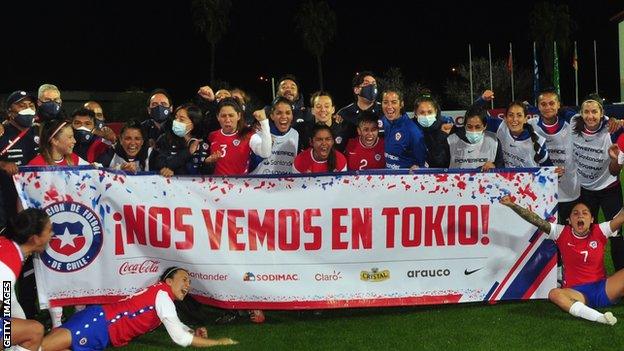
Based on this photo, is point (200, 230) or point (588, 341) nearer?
point (588, 341)

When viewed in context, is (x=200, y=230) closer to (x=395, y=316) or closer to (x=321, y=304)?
(x=321, y=304)

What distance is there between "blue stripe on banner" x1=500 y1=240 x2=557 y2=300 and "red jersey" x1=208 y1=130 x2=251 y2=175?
249cm

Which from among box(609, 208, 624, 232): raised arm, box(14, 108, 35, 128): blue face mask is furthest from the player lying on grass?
box(609, 208, 624, 232): raised arm

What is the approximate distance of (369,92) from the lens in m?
7.55

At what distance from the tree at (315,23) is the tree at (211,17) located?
239 inches

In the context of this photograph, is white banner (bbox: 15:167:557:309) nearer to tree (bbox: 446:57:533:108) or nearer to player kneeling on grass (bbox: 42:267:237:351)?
player kneeling on grass (bbox: 42:267:237:351)

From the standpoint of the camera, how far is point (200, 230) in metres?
Answer: 6.00

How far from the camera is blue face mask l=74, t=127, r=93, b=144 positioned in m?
7.29

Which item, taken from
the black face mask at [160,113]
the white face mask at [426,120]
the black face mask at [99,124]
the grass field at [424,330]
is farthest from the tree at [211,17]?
the grass field at [424,330]

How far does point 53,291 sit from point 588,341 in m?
4.01

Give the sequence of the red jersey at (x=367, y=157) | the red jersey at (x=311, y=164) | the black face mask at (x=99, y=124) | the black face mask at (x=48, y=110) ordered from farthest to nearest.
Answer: the black face mask at (x=99, y=124) < the black face mask at (x=48, y=110) < the red jersey at (x=367, y=157) < the red jersey at (x=311, y=164)

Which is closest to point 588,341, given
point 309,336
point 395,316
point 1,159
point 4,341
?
point 395,316

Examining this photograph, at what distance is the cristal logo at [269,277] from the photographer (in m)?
6.03

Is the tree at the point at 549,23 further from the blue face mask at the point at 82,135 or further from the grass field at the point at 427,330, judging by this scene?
the grass field at the point at 427,330
